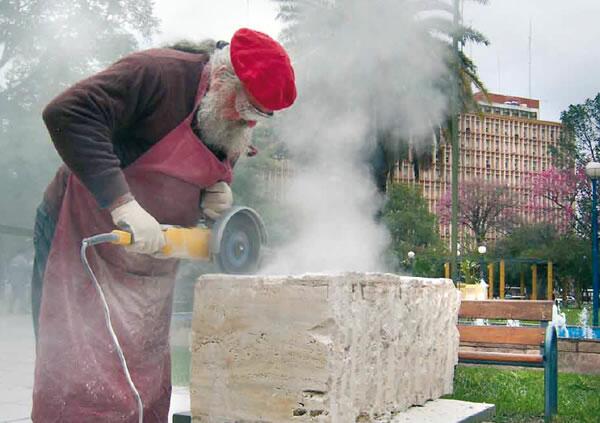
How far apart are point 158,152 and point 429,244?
29056 mm

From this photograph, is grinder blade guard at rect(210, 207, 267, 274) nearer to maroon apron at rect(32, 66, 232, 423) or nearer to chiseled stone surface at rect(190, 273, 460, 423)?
maroon apron at rect(32, 66, 232, 423)

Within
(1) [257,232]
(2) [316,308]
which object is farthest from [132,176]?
(2) [316,308]

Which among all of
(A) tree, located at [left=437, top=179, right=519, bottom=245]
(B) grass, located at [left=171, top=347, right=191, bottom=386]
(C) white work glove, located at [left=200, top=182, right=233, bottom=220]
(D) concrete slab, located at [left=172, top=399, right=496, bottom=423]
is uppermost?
(A) tree, located at [left=437, top=179, right=519, bottom=245]

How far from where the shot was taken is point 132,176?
1.82m

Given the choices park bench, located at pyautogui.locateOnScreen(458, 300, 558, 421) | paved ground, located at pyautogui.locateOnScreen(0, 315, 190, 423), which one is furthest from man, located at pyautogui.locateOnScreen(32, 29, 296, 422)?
park bench, located at pyautogui.locateOnScreen(458, 300, 558, 421)

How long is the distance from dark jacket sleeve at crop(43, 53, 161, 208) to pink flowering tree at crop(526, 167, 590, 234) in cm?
2454

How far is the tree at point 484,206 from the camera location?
3247 centimetres

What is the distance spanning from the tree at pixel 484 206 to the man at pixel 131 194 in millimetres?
31323

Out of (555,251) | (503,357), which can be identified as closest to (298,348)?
(503,357)

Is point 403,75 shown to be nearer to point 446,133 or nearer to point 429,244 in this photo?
point 446,133

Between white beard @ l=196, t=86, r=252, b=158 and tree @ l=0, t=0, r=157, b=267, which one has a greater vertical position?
tree @ l=0, t=0, r=157, b=267

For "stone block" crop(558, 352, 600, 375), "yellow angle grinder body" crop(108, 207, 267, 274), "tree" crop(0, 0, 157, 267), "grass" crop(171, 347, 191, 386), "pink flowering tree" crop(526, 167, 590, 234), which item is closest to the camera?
"yellow angle grinder body" crop(108, 207, 267, 274)

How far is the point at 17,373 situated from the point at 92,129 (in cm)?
353

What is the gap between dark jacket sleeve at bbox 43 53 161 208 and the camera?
1633mm
